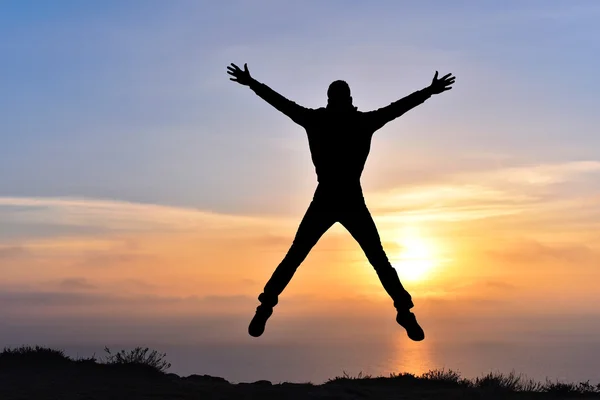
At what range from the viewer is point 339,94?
12312mm

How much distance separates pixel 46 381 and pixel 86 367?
164 cm

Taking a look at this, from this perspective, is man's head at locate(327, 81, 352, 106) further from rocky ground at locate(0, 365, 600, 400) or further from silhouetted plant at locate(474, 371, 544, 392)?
silhouetted plant at locate(474, 371, 544, 392)

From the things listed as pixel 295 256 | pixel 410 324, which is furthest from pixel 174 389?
pixel 410 324

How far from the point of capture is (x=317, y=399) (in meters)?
13.0

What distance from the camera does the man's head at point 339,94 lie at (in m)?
12.3

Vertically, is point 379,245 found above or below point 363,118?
below

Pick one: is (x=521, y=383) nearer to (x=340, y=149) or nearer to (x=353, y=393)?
(x=353, y=393)

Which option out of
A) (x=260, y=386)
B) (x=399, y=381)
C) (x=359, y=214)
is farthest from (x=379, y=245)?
(x=399, y=381)

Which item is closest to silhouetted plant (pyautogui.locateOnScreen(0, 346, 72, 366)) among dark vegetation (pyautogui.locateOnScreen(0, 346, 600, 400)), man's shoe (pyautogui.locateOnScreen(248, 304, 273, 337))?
dark vegetation (pyautogui.locateOnScreen(0, 346, 600, 400))

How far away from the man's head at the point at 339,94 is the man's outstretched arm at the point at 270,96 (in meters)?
0.47

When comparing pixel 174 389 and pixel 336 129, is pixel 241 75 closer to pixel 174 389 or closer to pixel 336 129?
pixel 336 129

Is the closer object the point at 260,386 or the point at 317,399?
the point at 317,399

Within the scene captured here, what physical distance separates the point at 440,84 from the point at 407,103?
2.04 feet

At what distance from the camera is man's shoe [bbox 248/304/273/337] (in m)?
12.0
